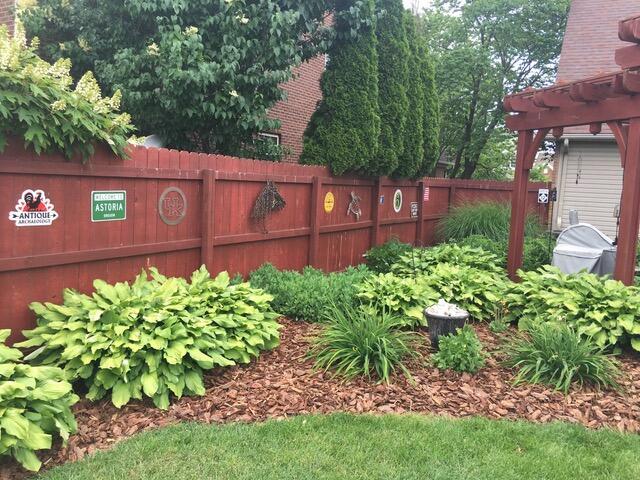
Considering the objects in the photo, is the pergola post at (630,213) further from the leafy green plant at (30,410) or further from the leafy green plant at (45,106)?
the leafy green plant at (30,410)

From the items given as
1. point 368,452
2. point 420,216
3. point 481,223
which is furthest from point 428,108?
point 368,452

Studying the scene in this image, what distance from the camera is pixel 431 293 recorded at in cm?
598

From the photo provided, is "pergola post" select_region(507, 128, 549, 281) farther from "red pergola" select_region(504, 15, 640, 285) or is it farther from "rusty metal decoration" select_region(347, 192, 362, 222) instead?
"rusty metal decoration" select_region(347, 192, 362, 222)

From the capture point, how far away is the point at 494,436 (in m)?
3.55

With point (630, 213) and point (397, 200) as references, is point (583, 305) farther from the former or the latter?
point (397, 200)

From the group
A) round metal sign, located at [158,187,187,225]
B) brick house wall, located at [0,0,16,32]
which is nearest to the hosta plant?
round metal sign, located at [158,187,187,225]

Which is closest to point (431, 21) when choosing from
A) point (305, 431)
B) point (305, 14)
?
point (305, 14)

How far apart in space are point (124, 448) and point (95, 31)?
21.8 feet

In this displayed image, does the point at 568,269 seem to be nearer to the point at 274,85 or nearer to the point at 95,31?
the point at 274,85

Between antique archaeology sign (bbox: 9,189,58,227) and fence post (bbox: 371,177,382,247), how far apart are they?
6440 millimetres

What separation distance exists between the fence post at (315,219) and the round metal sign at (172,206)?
2632 millimetres

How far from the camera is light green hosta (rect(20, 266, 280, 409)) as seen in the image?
3.74 m

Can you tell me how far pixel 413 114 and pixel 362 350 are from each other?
674cm

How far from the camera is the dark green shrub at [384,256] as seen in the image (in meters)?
8.80
